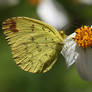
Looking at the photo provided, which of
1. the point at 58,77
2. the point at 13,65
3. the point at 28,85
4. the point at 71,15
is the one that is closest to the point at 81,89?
the point at 58,77

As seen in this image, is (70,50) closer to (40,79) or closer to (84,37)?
(84,37)

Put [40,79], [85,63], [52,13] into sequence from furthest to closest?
[52,13]
[40,79]
[85,63]

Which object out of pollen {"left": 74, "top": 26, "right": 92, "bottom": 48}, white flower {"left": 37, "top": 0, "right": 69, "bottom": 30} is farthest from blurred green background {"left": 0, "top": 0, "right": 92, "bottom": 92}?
pollen {"left": 74, "top": 26, "right": 92, "bottom": 48}

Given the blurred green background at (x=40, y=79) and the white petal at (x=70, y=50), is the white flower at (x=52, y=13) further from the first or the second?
the white petal at (x=70, y=50)

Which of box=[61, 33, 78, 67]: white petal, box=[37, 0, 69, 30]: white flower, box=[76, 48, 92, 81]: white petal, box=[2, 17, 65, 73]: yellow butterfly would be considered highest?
box=[37, 0, 69, 30]: white flower

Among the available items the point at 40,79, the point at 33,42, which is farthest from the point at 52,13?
the point at 33,42

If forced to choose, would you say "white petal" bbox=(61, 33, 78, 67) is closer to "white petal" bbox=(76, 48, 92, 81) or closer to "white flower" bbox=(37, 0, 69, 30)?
"white petal" bbox=(76, 48, 92, 81)

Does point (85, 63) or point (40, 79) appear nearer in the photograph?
point (85, 63)
